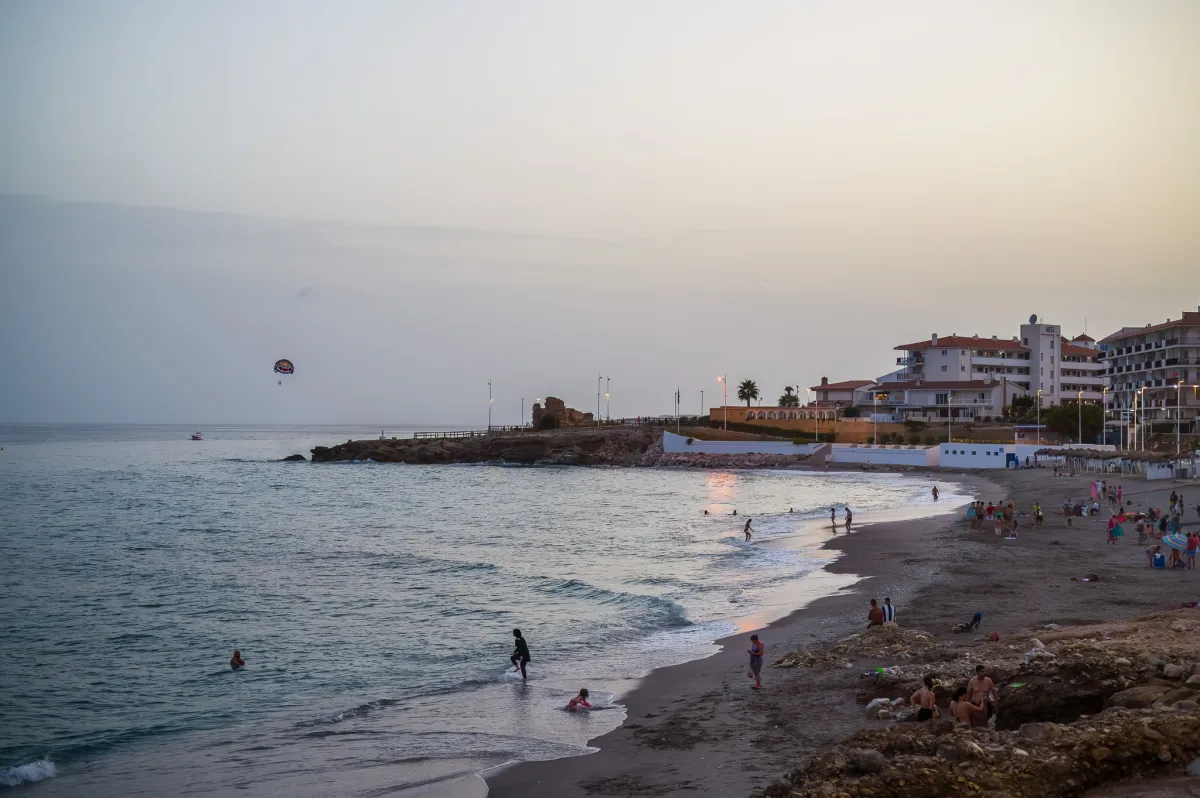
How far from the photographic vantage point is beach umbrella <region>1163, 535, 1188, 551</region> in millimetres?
27609

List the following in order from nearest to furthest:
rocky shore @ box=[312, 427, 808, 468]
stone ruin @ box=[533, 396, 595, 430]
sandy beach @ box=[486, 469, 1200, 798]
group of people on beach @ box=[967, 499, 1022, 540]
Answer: sandy beach @ box=[486, 469, 1200, 798] → group of people on beach @ box=[967, 499, 1022, 540] → rocky shore @ box=[312, 427, 808, 468] → stone ruin @ box=[533, 396, 595, 430]

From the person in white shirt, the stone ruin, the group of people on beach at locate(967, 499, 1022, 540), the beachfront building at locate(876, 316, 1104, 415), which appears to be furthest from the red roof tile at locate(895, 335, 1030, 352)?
the person in white shirt

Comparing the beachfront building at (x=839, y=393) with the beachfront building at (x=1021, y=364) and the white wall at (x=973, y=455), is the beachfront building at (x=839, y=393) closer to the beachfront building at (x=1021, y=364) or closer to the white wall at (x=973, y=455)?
the beachfront building at (x=1021, y=364)

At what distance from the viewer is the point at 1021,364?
409 ft

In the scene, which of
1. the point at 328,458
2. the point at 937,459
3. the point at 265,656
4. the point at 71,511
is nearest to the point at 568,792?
the point at 265,656

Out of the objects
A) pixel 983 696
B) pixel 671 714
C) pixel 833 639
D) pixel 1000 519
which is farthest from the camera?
pixel 1000 519

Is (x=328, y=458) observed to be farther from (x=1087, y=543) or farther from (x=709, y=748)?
(x=709, y=748)

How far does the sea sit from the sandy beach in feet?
3.46

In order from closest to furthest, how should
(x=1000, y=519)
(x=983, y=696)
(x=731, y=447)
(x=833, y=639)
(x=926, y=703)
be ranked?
(x=983, y=696), (x=926, y=703), (x=833, y=639), (x=1000, y=519), (x=731, y=447)

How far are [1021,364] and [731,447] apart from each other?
4438 cm

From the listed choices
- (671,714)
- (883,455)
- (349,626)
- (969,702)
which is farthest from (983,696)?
(883,455)

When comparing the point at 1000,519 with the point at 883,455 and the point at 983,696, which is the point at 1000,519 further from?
the point at 883,455

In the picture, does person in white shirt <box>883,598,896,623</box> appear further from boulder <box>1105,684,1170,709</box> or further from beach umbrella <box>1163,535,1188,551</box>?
beach umbrella <box>1163,535,1188,551</box>

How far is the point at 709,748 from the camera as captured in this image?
14.6 metres
